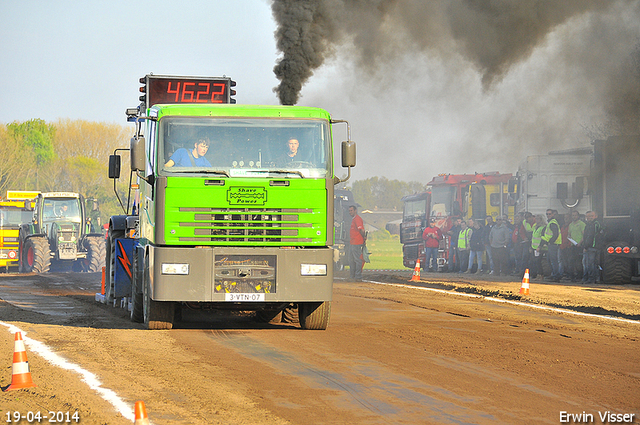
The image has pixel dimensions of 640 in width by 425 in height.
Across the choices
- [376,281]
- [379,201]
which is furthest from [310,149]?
[379,201]

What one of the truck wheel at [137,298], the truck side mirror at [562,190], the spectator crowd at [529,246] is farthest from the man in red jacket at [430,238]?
the truck wheel at [137,298]

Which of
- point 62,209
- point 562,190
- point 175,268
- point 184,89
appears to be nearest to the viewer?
point 175,268

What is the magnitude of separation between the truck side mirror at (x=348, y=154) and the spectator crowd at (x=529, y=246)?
13.3 meters

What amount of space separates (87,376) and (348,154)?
191 inches

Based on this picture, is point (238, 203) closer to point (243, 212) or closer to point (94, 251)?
point (243, 212)

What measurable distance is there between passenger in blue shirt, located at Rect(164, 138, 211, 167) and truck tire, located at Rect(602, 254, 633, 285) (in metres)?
14.8

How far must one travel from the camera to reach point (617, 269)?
22.0m

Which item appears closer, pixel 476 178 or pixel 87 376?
pixel 87 376

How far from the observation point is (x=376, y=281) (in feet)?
78.5

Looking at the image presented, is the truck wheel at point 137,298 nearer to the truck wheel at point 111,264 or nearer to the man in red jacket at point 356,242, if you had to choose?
the truck wheel at point 111,264

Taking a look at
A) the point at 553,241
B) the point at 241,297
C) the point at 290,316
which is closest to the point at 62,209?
the point at 553,241

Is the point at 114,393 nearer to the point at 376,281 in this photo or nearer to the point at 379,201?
the point at 376,281

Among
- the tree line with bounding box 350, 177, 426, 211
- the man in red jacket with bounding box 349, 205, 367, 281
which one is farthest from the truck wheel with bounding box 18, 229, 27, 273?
the tree line with bounding box 350, 177, 426, 211

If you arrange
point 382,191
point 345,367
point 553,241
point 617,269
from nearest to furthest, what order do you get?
1. point 345,367
2. point 617,269
3. point 553,241
4. point 382,191
